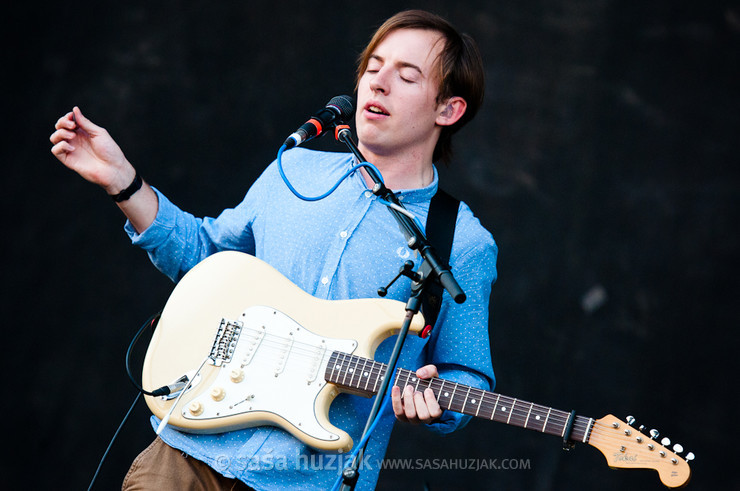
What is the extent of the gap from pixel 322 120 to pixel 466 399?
0.85 metres

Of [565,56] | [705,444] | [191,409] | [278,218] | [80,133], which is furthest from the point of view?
[565,56]

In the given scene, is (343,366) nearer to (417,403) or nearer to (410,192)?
(417,403)

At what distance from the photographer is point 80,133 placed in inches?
92.2

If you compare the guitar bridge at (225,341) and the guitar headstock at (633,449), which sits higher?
the guitar headstock at (633,449)

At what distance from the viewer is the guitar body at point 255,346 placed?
215 cm

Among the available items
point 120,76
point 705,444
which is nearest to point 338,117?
point 120,76

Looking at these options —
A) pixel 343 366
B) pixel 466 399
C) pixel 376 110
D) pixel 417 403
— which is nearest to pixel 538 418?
pixel 466 399

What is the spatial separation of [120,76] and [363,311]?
211cm

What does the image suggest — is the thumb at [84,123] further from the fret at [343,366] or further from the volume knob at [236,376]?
the fret at [343,366]

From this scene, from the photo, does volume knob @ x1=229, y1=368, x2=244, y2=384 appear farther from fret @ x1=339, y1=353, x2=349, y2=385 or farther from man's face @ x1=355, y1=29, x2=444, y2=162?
man's face @ x1=355, y1=29, x2=444, y2=162

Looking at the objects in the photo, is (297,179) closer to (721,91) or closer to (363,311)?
(363,311)

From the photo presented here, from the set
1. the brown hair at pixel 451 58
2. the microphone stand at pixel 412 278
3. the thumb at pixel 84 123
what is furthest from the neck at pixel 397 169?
the thumb at pixel 84 123

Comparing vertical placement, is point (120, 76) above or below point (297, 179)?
above

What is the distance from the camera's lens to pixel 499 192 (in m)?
3.62
